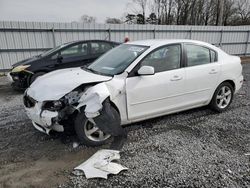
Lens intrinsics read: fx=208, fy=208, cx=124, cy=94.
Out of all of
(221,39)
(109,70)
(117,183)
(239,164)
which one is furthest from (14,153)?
(221,39)

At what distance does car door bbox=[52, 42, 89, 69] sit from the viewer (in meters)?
6.71

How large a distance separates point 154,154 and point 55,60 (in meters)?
4.88

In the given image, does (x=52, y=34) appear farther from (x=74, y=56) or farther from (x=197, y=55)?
(x=197, y=55)

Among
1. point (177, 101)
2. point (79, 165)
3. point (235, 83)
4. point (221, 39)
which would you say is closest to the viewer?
point (79, 165)

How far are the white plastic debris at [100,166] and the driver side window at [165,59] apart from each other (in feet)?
5.27

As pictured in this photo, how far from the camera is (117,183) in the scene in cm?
246

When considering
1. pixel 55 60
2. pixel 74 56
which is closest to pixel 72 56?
pixel 74 56

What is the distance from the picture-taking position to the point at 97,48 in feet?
24.4

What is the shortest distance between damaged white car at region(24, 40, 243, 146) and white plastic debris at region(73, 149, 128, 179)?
340mm

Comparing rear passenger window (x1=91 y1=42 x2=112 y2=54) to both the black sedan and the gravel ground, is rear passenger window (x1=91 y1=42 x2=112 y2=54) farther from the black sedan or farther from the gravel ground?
the gravel ground

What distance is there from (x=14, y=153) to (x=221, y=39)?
1461 cm

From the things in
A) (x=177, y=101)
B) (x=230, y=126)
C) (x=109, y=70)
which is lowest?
(x=230, y=126)

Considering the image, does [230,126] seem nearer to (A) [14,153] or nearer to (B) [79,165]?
(B) [79,165]

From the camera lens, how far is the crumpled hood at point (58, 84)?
3.04m
